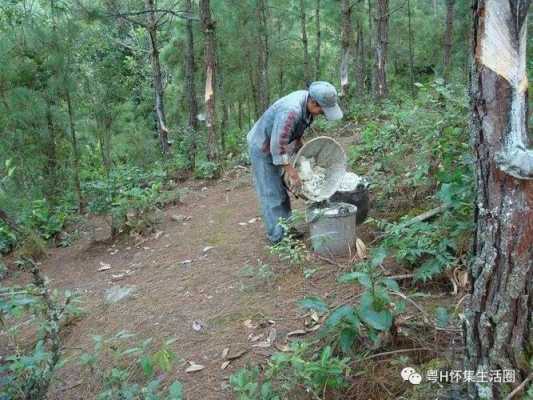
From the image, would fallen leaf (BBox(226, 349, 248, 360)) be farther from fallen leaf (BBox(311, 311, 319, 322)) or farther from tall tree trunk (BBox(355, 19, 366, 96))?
tall tree trunk (BBox(355, 19, 366, 96))

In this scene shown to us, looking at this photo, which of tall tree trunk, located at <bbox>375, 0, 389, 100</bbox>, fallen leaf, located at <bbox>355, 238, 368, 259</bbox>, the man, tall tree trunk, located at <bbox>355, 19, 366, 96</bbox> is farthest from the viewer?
tall tree trunk, located at <bbox>355, 19, 366, 96</bbox>

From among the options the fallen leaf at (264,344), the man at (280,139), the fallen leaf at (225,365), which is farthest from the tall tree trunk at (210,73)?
the fallen leaf at (225,365)

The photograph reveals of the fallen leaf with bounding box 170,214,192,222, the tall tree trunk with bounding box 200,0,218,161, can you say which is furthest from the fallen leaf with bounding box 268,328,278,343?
the tall tree trunk with bounding box 200,0,218,161

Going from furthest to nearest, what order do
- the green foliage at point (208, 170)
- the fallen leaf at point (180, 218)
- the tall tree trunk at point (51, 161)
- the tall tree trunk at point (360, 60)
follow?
1. the tall tree trunk at point (360, 60)
2. the green foliage at point (208, 170)
3. the tall tree trunk at point (51, 161)
4. the fallen leaf at point (180, 218)

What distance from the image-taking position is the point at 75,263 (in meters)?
6.31

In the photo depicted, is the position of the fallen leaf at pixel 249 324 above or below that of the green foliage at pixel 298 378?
below

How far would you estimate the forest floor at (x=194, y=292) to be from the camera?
343 cm

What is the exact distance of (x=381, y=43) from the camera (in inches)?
472

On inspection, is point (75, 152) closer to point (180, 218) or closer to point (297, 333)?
point (180, 218)

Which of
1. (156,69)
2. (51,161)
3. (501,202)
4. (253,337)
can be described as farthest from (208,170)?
(501,202)

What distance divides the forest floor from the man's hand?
0.67m

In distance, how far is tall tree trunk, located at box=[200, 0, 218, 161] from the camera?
8477 millimetres

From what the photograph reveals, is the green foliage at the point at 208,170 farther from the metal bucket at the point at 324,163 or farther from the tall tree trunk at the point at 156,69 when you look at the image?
the metal bucket at the point at 324,163

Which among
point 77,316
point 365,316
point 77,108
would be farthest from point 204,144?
point 365,316
